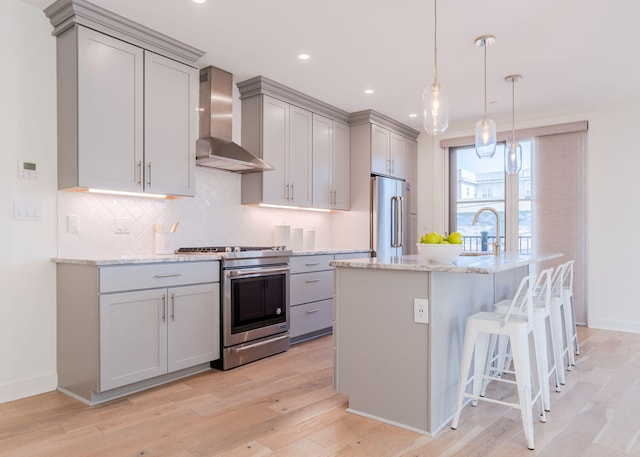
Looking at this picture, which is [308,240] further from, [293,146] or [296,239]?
[293,146]

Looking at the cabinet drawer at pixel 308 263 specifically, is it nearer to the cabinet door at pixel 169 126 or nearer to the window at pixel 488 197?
the cabinet door at pixel 169 126

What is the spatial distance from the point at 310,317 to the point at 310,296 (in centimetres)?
20

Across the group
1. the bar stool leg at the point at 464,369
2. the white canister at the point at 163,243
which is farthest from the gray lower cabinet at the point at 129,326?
the bar stool leg at the point at 464,369

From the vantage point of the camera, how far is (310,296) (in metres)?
4.26

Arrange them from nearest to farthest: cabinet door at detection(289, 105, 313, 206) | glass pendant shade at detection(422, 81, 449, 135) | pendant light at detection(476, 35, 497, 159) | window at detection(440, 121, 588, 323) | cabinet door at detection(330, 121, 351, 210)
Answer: glass pendant shade at detection(422, 81, 449, 135), pendant light at detection(476, 35, 497, 159), cabinet door at detection(289, 105, 313, 206), window at detection(440, 121, 588, 323), cabinet door at detection(330, 121, 351, 210)

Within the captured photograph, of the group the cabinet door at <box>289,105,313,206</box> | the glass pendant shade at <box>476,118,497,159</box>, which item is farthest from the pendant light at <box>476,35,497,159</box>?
the cabinet door at <box>289,105,313,206</box>

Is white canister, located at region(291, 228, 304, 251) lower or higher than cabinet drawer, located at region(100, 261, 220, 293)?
higher

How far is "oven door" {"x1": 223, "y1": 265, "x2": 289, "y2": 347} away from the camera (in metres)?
3.37

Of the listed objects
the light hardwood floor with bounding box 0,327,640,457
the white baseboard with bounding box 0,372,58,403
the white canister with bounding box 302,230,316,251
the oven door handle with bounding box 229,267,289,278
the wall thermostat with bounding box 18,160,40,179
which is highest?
the wall thermostat with bounding box 18,160,40,179

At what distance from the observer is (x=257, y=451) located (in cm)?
208

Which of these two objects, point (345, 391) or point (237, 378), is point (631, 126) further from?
point (237, 378)

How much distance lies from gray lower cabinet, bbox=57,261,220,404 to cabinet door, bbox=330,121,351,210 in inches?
91.7

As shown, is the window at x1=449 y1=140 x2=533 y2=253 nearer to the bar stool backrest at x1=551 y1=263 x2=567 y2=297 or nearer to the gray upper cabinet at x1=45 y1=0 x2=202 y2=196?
the bar stool backrest at x1=551 y1=263 x2=567 y2=297

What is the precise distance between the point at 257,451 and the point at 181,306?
1.29 m
